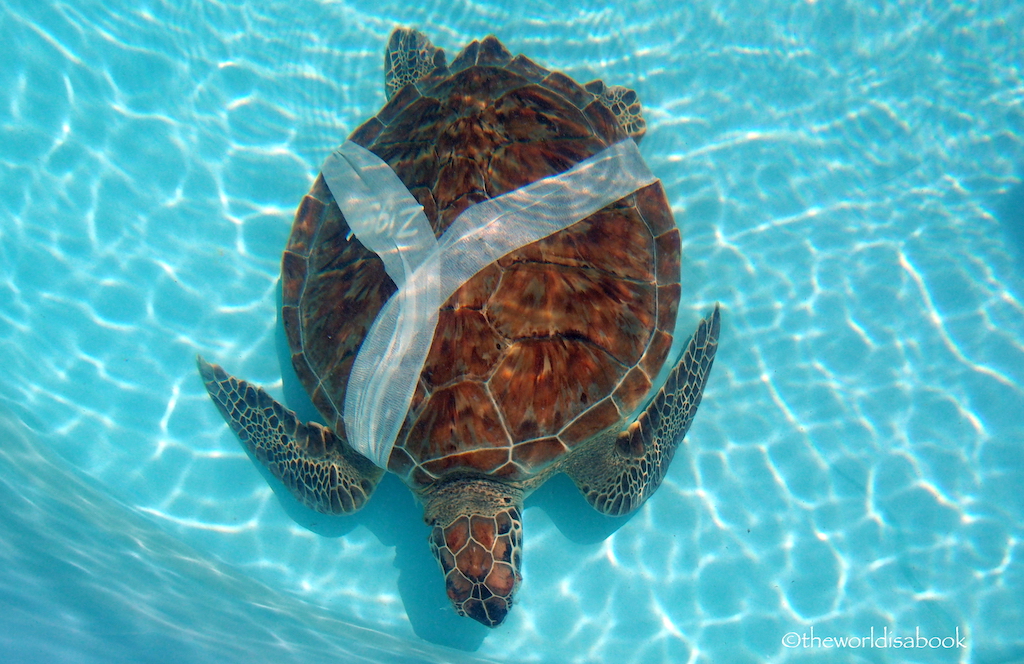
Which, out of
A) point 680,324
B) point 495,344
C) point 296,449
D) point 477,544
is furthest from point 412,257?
point 680,324

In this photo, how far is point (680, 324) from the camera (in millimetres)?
4938

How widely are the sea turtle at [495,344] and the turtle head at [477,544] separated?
0.03ft

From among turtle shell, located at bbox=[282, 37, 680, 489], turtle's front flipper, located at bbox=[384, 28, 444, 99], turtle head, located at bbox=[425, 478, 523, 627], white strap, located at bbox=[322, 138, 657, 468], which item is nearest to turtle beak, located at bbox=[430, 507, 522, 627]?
turtle head, located at bbox=[425, 478, 523, 627]

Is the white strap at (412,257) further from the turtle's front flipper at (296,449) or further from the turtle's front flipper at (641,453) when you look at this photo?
the turtle's front flipper at (641,453)

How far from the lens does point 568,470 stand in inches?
167

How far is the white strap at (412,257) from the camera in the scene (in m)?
3.65

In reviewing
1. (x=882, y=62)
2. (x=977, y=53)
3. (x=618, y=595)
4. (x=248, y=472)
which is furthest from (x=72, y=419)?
(x=977, y=53)

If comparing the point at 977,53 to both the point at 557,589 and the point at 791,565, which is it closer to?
the point at 791,565

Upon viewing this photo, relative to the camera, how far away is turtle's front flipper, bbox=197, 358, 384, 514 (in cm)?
414

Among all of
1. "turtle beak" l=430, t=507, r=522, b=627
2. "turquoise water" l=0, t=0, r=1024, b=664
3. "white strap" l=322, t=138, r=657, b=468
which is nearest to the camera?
"turtle beak" l=430, t=507, r=522, b=627
